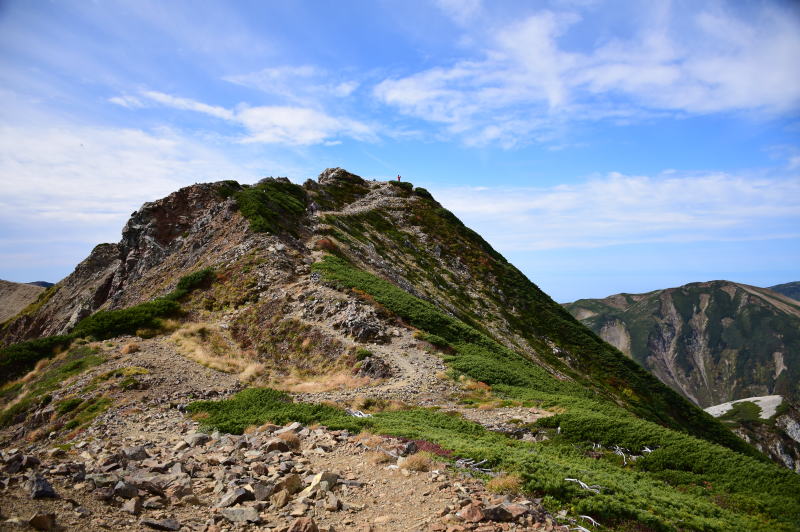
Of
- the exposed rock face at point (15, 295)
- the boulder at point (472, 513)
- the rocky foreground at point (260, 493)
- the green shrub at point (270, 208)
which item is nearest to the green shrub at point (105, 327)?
the green shrub at point (270, 208)

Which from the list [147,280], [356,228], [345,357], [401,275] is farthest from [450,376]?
[356,228]

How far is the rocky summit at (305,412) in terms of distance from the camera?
31.8ft

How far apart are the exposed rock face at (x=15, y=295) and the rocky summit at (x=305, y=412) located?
135 feet

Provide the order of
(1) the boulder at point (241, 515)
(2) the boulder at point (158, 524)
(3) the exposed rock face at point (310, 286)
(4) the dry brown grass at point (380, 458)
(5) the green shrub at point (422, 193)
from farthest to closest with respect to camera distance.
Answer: (5) the green shrub at point (422, 193) → (3) the exposed rock face at point (310, 286) → (4) the dry brown grass at point (380, 458) → (1) the boulder at point (241, 515) → (2) the boulder at point (158, 524)

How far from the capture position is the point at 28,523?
286 inches

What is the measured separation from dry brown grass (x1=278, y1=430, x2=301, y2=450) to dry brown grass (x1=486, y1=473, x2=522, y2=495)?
634 cm

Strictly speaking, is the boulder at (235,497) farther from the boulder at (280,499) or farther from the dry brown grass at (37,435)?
the dry brown grass at (37,435)

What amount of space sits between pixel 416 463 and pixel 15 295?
120 m

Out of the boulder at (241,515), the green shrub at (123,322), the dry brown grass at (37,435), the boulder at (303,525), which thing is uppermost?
the green shrub at (123,322)

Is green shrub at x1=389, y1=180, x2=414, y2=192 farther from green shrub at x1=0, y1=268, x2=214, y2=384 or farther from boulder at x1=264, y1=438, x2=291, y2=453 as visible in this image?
boulder at x1=264, y1=438, x2=291, y2=453

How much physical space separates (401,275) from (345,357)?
92.4 ft

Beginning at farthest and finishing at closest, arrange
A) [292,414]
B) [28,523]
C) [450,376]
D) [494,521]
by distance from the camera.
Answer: [450,376]
[292,414]
[494,521]
[28,523]

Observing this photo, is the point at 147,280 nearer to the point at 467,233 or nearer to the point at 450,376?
the point at 450,376

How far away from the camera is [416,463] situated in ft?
38.1
